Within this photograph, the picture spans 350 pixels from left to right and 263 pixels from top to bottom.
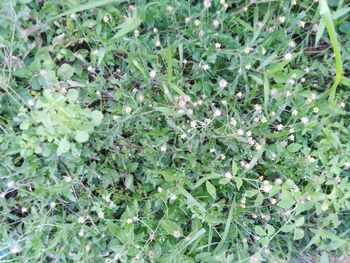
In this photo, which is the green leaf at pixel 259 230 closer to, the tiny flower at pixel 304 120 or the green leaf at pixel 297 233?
the green leaf at pixel 297 233

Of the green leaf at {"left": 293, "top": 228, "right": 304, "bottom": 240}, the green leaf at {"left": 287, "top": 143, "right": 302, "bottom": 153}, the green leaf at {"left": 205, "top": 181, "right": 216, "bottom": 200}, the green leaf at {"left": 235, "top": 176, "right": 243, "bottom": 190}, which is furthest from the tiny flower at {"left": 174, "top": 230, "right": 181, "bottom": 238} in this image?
the green leaf at {"left": 287, "top": 143, "right": 302, "bottom": 153}

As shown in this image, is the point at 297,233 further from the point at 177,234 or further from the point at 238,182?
the point at 177,234

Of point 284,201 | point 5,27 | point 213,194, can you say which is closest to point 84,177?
point 213,194

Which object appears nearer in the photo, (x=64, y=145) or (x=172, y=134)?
(x=64, y=145)

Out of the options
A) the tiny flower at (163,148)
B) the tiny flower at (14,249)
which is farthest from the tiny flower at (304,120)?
the tiny flower at (14,249)

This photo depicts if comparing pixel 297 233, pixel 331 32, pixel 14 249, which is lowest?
pixel 297 233

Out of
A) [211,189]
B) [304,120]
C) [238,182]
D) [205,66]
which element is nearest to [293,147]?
[304,120]

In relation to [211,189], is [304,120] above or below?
above

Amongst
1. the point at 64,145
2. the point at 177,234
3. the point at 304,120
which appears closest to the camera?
the point at 64,145
